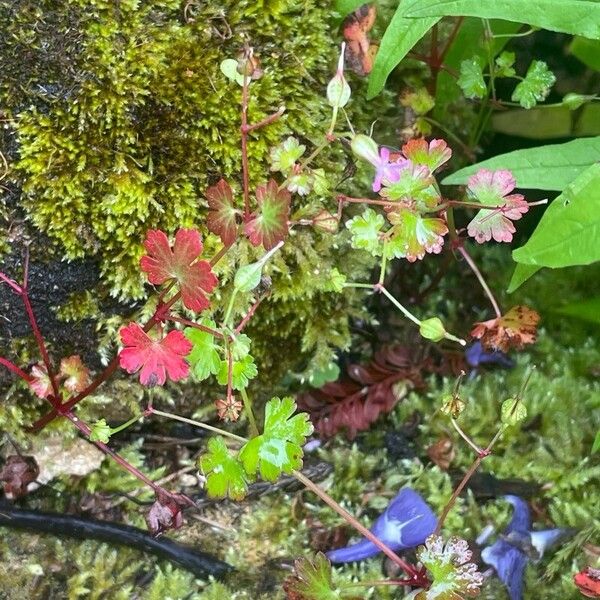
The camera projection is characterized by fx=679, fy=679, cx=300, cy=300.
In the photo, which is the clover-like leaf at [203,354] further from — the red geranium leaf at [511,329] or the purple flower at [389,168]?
the red geranium leaf at [511,329]

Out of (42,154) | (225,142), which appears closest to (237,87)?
(225,142)

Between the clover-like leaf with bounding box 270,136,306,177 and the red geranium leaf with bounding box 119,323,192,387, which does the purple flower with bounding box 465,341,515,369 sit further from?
the red geranium leaf with bounding box 119,323,192,387

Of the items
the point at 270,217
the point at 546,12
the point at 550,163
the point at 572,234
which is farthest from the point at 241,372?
the point at 546,12

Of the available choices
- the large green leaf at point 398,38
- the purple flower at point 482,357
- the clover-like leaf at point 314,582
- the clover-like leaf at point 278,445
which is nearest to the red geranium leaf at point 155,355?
the clover-like leaf at point 278,445

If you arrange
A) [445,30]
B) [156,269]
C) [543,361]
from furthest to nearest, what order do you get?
[543,361]
[445,30]
[156,269]

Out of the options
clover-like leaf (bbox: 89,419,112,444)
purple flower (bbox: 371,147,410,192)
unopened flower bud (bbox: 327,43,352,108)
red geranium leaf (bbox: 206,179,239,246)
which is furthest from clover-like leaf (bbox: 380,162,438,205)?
clover-like leaf (bbox: 89,419,112,444)

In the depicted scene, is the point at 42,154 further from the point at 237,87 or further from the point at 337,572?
the point at 337,572
